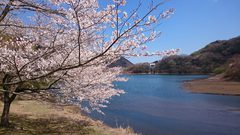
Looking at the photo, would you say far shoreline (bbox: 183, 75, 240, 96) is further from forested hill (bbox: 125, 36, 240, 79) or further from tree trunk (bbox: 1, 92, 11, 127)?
forested hill (bbox: 125, 36, 240, 79)

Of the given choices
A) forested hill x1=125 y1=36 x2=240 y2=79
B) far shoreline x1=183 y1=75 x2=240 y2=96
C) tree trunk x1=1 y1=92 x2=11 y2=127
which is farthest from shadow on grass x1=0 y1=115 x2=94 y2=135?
forested hill x1=125 y1=36 x2=240 y2=79

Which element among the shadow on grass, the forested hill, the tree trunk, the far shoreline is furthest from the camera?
the forested hill

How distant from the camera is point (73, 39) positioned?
6.48m

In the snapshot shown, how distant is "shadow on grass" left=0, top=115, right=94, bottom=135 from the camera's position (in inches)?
399

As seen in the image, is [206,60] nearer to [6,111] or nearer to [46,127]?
[46,127]

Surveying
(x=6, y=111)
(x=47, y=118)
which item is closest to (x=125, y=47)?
(x=6, y=111)

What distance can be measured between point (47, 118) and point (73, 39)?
8075 millimetres

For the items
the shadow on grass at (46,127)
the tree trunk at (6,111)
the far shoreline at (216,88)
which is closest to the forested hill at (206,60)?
the far shoreline at (216,88)

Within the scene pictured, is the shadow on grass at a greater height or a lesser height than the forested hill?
lesser

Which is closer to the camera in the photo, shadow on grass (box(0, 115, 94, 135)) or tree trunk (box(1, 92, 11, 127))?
shadow on grass (box(0, 115, 94, 135))

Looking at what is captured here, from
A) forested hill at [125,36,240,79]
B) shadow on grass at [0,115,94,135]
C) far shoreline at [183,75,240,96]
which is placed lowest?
shadow on grass at [0,115,94,135]

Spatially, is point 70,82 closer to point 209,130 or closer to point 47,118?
point 47,118

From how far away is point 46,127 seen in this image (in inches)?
443

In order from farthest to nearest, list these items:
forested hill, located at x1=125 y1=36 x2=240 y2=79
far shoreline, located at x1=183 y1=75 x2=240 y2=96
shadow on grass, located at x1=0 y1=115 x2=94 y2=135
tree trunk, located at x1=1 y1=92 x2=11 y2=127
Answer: forested hill, located at x1=125 y1=36 x2=240 y2=79 < far shoreline, located at x1=183 y1=75 x2=240 y2=96 < tree trunk, located at x1=1 y1=92 x2=11 y2=127 < shadow on grass, located at x1=0 y1=115 x2=94 y2=135
